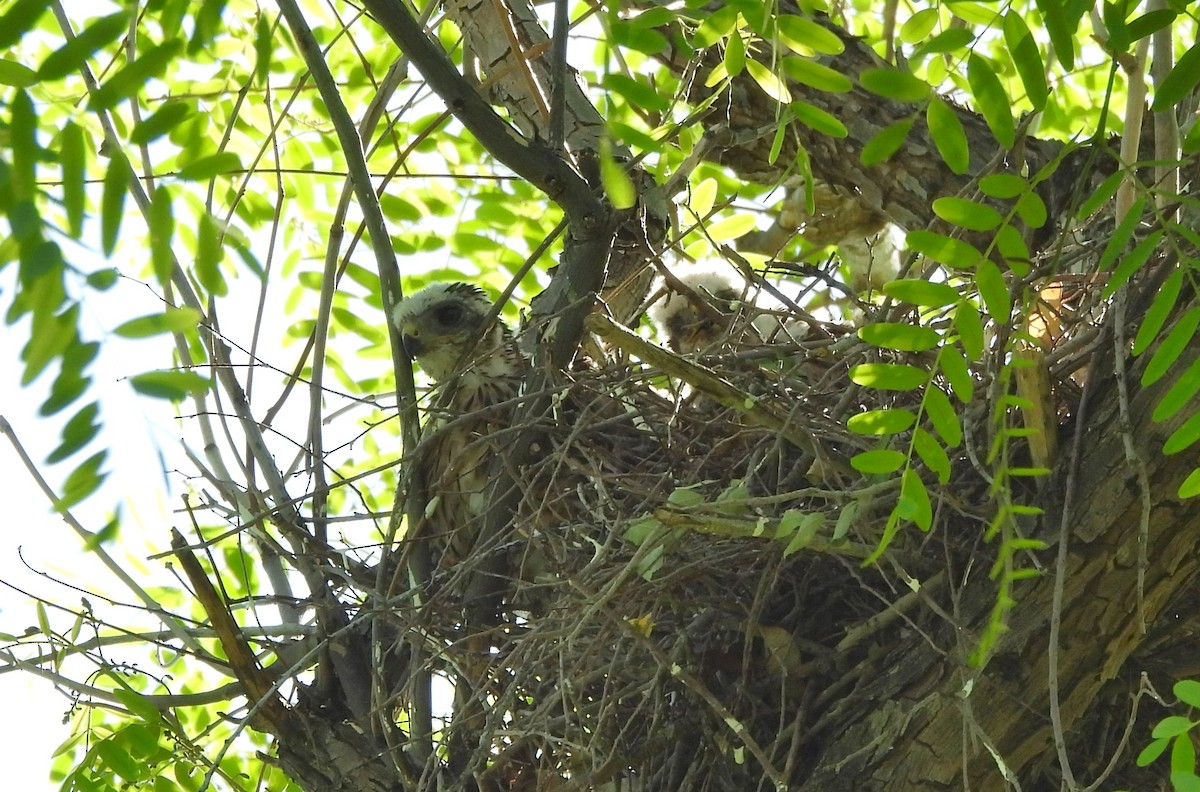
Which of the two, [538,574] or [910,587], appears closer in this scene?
[910,587]

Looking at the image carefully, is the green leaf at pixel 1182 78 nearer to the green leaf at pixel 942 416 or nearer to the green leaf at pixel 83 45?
the green leaf at pixel 942 416

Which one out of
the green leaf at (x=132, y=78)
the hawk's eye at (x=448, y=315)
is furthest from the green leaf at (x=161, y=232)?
the hawk's eye at (x=448, y=315)

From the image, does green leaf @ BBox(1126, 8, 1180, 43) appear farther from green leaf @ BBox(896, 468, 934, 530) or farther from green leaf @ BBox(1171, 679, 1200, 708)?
green leaf @ BBox(1171, 679, 1200, 708)

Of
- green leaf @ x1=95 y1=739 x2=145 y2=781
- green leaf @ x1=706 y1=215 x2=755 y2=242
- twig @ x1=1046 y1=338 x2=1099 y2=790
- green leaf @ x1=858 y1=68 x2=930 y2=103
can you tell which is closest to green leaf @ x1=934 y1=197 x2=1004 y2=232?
green leaf @ x1=858 y1=68 x2=930 y2=103

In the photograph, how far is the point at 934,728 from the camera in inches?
78.4

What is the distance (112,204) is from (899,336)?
1037mm

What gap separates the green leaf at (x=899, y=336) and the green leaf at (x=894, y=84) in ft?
0.98

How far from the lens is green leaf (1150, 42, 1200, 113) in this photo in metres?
1.56

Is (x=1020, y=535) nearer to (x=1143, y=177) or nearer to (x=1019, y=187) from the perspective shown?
(x=1019, y=187)

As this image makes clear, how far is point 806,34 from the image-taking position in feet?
5.68

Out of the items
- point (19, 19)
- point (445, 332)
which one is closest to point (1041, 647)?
point (19, 19)

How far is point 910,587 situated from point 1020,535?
7.4 inches

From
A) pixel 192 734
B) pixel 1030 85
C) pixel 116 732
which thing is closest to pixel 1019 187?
pixel 1030 85

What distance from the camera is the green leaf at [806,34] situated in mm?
1719
